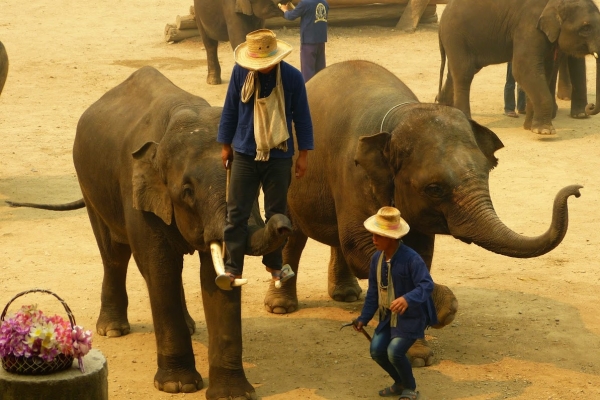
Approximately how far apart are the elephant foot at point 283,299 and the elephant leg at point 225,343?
6.39ft

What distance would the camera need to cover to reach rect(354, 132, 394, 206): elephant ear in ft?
26.8

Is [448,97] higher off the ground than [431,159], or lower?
lower

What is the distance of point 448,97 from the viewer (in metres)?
18.1

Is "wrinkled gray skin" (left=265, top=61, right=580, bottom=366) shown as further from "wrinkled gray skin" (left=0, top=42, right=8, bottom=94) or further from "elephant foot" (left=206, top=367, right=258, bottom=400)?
"wrinkled gray skin" (left=0, top=42, right=8, bottom=94)

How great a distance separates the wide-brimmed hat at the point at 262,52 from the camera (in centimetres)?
724

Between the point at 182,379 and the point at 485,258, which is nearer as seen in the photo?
the point at 182,379

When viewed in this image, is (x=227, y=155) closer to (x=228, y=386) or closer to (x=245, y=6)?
(x=228, y=386)

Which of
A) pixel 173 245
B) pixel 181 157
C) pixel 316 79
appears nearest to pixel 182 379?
pixel 173 245

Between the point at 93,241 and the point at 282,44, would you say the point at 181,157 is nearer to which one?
the point at 282,44

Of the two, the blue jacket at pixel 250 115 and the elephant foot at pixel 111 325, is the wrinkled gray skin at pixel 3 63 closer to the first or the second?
the elephant foot at pixel 111 325

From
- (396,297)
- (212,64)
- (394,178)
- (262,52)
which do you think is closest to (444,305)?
(396,297)

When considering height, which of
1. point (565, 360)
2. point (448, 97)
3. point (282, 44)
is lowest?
point (448, 97)

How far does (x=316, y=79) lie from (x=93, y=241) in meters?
3.17

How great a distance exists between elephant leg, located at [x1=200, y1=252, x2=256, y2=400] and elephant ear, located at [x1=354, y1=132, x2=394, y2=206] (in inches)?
50.2
